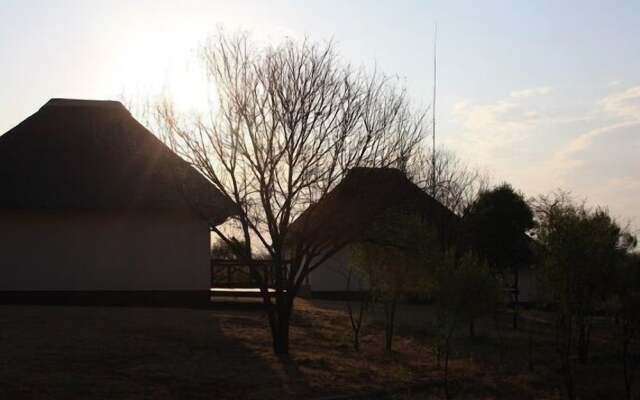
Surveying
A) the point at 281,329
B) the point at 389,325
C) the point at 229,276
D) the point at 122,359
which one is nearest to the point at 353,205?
the point at 281,329

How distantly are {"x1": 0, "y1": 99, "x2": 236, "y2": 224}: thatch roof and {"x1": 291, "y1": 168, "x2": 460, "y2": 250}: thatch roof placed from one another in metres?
6.66

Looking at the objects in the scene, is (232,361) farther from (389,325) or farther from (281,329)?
(389,325)

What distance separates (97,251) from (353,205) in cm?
1088

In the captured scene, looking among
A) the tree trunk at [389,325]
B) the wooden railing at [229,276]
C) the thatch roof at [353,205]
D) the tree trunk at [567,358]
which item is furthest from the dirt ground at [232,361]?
the wooden railing at [229,276]

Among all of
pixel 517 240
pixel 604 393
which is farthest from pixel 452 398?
pixel 517 240

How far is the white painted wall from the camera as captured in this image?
77.8 ft

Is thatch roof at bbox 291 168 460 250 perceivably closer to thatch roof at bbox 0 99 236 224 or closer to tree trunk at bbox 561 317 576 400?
tree trunk at bbox 561 317 576 400

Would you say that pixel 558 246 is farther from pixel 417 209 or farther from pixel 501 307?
pixel 417 209

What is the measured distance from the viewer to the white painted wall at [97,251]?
77.8ft

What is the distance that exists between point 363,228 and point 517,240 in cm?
1656

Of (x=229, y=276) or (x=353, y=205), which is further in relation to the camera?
(x=229, y=276)

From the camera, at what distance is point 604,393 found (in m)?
15.5

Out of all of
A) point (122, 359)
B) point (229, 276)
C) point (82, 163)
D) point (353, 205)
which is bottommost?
point (122, 359)

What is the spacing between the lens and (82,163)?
2472 centimetres
